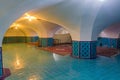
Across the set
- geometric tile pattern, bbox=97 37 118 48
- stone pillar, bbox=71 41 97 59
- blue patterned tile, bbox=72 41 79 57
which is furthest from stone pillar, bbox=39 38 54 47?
stone pillar, bbox=71 41 97 59

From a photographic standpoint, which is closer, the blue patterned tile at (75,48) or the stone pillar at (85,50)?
the stone pillar at (85,50)

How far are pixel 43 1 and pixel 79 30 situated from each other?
3.84 m

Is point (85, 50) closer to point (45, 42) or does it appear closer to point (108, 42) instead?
point (108, 42)

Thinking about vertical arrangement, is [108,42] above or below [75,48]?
above

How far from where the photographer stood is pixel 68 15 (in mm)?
6836

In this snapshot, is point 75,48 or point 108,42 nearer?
point 75,48

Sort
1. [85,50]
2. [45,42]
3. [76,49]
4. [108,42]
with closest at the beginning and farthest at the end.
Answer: [85,50] < [76,49] < [108,42] < [45,42]

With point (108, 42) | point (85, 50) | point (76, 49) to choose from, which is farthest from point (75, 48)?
point (108, 42)

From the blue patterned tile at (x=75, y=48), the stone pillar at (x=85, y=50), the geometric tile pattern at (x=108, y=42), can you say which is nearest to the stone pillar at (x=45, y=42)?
the geometric tile pattern at (x=108, y=42)

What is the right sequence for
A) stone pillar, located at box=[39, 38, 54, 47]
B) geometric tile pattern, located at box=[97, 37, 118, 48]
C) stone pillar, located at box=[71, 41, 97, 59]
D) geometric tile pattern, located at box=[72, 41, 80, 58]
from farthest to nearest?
stone pillar, located at box=[39, 38, 54, 47] < geometric tile pattern, located at box=[97, 37, 118, 48] < geometric tile pattern, located at box=[72, 41, 80, 58] < stone pillar, located at box=[71, 41, 97, 59]

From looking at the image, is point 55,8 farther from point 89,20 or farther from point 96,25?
point 96,25

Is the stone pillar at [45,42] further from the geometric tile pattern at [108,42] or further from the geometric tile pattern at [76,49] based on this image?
the geometric tile pattern at [76,49]

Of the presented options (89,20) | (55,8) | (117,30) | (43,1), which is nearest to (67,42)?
(117,30)

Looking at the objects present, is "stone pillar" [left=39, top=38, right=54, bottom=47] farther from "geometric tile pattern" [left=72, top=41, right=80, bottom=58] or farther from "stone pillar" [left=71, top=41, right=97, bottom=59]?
"stone pillar" [left=71, top=41, right=97, bottom=59]
